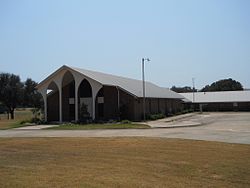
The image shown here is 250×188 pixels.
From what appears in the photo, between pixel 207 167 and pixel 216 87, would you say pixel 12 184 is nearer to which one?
pixel 207 167

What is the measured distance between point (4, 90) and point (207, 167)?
66705 millimetres

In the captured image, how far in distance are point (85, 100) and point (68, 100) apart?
2.42 m

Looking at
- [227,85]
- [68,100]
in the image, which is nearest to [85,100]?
[68,100]

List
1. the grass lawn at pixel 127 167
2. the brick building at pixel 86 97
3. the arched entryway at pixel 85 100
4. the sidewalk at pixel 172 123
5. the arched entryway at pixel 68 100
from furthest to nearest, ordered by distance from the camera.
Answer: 1. the arched entryway at pixel 68 100
2. the arched entryway at pixel 85 100
3. the brick building at pixel 86 97
4. the sidewalk at pixel 172 123
5. the grass lawn at pixel 127 167

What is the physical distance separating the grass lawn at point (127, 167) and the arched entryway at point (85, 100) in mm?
29552

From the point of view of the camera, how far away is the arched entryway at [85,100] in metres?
45.2

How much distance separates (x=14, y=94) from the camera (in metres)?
72.9

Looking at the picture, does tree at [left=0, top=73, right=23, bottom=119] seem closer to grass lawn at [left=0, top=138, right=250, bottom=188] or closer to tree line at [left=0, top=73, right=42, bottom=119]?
tree line at [left=0, top=73, right=42, bottom=119]

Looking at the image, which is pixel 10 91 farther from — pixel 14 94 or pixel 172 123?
pixel 172 123

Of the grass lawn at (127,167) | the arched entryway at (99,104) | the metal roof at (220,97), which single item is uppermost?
the metal roof at (220,97)

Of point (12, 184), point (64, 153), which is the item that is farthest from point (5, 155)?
point (12, 184)

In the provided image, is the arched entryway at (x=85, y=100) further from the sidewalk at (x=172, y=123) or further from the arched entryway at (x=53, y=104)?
the sidewalk at (x=172, y=123)

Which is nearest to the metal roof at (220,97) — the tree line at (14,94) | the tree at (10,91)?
the tree line at (14,94)

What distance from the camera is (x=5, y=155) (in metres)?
13.9
